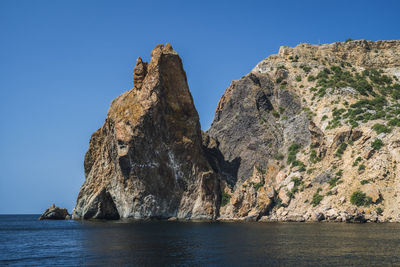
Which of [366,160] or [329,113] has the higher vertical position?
[329,113]

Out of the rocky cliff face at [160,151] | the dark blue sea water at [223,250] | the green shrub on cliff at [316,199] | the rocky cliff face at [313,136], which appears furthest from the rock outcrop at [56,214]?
the green shrub on cliff at [316,199]

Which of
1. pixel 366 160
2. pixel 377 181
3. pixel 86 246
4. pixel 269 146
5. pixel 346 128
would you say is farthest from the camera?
pixel 269 146

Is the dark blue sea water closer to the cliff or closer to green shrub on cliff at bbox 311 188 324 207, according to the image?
green shrub on cliff at bbox 311 188 324 207

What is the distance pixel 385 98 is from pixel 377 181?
130 feet

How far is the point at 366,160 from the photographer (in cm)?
6894

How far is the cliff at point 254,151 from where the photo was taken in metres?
68.5

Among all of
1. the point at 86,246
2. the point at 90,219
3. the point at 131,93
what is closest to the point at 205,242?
the point at 86,246

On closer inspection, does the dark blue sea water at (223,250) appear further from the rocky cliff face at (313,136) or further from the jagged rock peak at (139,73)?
the jagged rock peak at (139,73)

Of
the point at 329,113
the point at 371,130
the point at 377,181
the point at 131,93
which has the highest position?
the point at 131,93

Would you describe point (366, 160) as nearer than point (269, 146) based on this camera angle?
Yes

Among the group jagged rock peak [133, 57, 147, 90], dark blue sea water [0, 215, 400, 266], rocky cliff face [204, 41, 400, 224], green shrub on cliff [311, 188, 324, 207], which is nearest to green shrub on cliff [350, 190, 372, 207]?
rocky cliff face [204, 41, 400, 224]

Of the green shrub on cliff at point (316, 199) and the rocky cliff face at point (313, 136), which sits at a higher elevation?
the rocky cliff face at point (313, 136)

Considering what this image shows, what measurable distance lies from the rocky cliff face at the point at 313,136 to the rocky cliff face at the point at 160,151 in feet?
24.7

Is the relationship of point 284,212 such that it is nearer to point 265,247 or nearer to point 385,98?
point 265,247
